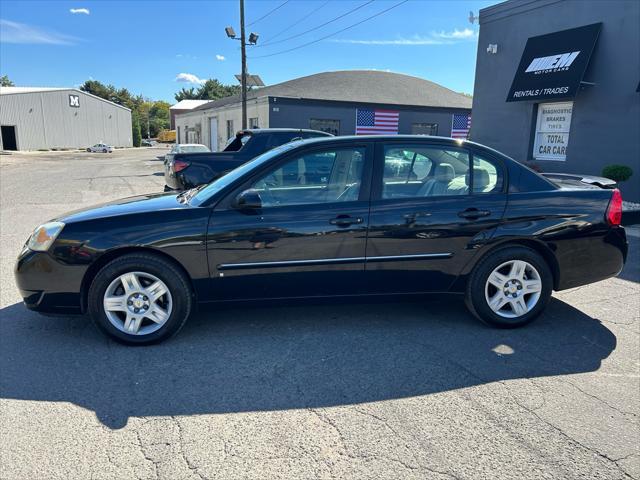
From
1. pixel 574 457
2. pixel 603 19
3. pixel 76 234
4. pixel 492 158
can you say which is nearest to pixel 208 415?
pixel 76 234

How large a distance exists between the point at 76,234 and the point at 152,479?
2.06 meters

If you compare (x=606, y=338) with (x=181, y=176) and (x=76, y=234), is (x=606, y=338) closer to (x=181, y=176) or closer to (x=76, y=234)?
(x=76, y=234)

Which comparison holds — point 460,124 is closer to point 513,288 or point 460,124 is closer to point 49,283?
point 513,288

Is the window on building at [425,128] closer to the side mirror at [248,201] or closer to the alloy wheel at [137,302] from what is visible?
the side mirror at [248,201]

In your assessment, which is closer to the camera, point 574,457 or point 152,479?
point 152,479

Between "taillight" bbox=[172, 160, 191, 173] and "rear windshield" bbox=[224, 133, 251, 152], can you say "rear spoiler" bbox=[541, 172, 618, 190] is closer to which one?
"rear windshield" bbox=[224, 133, 251, 152]

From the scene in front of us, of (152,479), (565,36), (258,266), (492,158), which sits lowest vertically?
(152,479)

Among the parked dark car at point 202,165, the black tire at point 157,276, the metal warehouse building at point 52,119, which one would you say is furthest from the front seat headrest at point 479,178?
the metal warehouse building at point 52,119

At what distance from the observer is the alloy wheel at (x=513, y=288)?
416 cm

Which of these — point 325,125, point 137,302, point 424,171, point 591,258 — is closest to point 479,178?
point 424,171

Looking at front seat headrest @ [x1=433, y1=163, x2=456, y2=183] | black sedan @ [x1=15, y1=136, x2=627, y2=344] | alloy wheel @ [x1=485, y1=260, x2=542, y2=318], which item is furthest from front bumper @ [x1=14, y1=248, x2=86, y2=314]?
alloy wheel @ [x1=485, y1=260, x2=542, y2=318]

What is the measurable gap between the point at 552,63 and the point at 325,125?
50.2 ft

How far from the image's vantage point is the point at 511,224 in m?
4.11

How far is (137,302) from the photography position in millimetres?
3768
